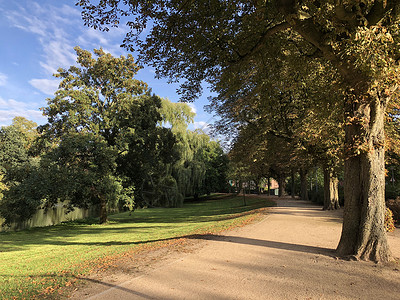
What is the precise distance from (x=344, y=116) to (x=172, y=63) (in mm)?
5520

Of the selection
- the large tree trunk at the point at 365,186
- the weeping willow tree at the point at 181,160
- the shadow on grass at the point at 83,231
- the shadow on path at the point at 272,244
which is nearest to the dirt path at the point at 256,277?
the shadow on path at the point at 272,244

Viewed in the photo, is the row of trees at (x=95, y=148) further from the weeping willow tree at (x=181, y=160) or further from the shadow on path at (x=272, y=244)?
the shadow on path at (x=272, y=244)

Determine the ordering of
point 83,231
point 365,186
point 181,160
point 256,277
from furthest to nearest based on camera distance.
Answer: point 181,160 < point 83,231 < point 365,186 < point 256,277

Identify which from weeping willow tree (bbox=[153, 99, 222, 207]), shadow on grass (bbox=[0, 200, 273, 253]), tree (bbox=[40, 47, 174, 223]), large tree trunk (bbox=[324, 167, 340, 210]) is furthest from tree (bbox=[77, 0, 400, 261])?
weeping willow tree (bbox=[153, 99, 222, 207])

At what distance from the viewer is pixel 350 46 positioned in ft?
17.7

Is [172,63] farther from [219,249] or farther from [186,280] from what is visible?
[186,280]

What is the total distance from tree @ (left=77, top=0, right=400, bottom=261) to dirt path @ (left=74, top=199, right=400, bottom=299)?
0.96 metres

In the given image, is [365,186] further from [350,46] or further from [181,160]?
[181,160]

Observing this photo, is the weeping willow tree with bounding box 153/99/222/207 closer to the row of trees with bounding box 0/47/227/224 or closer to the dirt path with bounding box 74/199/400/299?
the row of trees with bounding box 0/47/227/224

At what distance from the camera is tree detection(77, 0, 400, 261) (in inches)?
215

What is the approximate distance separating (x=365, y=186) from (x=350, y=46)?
3.28m

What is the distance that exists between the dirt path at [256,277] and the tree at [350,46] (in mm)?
957

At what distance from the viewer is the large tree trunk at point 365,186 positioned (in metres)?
6.16

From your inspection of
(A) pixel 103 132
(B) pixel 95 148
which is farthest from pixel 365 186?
(A) pixel 103 132
